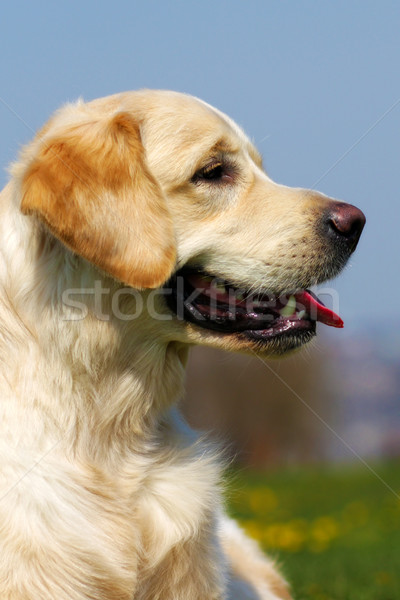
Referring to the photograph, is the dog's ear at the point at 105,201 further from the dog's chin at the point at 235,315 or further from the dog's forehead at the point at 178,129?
the dog's chin at the point at 235,315

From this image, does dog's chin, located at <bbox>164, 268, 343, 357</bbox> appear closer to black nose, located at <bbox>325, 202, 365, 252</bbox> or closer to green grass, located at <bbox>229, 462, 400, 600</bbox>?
black nose, located at <bbox>325, 202, 365, 252</bbox>

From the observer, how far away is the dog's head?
10.1 feet

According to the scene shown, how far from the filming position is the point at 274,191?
371cm

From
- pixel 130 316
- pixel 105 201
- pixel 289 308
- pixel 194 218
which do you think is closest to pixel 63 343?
pixel 130 316

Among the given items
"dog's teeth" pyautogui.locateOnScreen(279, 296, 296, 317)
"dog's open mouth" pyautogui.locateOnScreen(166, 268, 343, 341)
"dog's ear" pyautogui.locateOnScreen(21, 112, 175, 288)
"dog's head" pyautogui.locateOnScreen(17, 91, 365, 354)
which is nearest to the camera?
"dog's ear" pyautogui.locateOnScreen(21, 112, 175, 288)

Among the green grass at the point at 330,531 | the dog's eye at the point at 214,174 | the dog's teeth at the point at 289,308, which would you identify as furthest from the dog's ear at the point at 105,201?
the green grass at the point at 330,531

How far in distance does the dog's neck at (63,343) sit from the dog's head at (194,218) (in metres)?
0.19

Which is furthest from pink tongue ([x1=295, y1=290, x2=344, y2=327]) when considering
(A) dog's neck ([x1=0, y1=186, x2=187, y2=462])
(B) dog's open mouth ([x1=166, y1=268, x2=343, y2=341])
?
(A) dog's neck ([x1=0, y1=186, x2=187, y2=462])

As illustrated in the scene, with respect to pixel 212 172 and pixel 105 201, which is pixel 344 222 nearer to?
pixel 212 172

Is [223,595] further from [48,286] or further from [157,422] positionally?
[48,286]

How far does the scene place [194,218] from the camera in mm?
3426

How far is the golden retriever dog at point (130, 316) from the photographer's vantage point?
9.98 feet

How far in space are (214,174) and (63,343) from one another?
1011 millimetres

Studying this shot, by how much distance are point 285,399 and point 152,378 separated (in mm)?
18228
